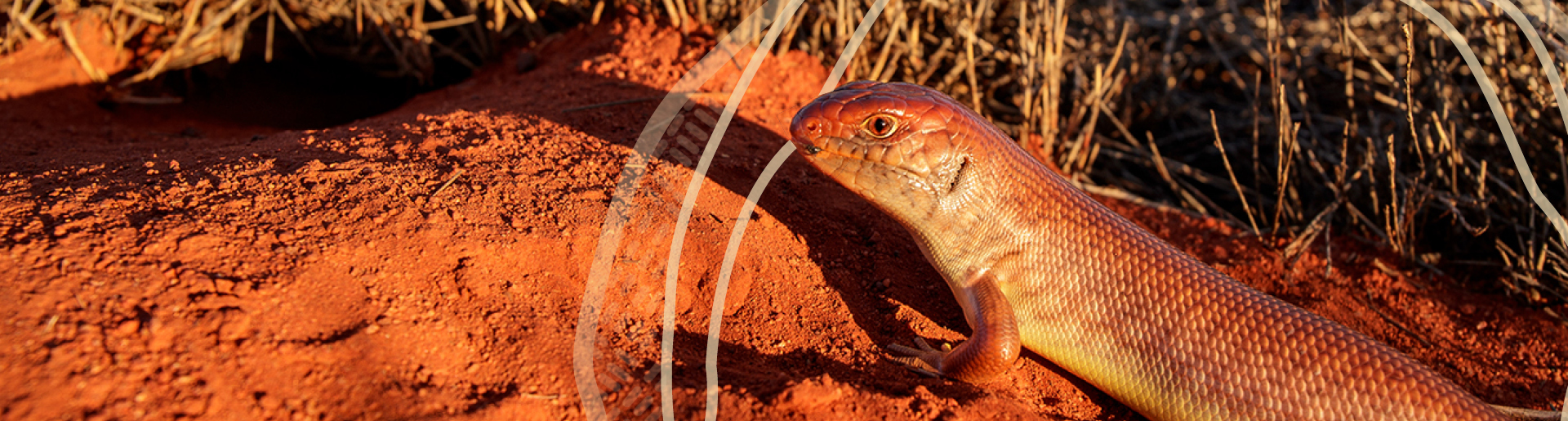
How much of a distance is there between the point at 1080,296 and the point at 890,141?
3.20 ft

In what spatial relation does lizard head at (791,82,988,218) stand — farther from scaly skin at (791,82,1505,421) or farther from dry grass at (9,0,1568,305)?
dry grass at (9,0,1568,305)

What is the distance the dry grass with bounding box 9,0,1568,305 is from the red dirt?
451 millimetres

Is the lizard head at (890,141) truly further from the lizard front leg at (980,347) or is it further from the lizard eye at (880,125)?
the lizard front leg at (980,347)

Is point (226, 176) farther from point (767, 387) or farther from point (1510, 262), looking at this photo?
point (1510, 262)

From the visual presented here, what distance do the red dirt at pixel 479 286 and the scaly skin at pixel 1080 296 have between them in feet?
0.89

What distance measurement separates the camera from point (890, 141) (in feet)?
10.5

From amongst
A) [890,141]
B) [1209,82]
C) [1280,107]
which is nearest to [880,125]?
[890,141]

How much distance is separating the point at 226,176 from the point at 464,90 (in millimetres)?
2465

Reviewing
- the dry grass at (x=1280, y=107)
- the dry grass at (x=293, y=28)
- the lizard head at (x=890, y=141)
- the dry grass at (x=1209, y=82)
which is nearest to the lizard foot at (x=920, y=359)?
the lizard head at (x=890, y=141)

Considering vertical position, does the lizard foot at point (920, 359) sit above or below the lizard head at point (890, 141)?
below

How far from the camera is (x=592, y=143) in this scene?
395cm

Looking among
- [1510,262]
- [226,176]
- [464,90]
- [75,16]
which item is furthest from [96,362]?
[1510,262]

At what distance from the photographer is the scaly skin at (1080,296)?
3078 millimetres

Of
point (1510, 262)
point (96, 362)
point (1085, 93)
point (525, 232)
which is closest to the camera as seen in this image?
point (96, 362)
